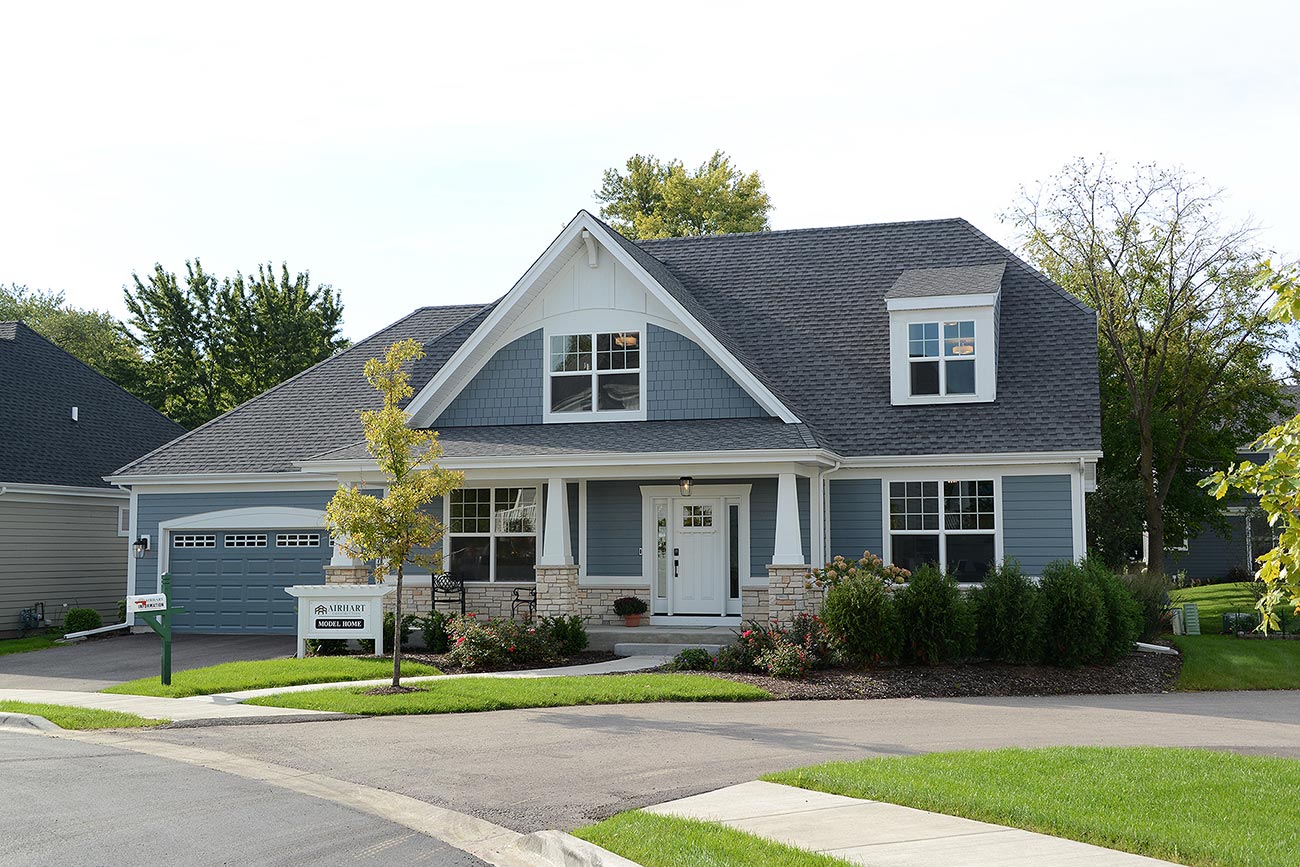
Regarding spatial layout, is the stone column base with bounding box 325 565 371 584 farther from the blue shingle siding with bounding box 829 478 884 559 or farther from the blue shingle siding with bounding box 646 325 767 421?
the blue shingle siding with bounding box 829 478 884 559

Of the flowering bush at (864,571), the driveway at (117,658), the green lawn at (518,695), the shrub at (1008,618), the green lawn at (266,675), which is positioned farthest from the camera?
the flowering bush at (864,571)

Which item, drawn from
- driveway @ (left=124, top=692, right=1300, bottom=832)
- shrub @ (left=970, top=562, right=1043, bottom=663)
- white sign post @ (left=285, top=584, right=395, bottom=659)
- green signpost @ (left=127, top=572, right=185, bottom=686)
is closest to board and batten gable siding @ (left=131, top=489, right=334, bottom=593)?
white sign post @ (left=285, top=584, right=395, bottom=659)

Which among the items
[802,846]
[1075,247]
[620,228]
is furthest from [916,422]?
[620,228]

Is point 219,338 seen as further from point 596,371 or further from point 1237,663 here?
point 1237,663

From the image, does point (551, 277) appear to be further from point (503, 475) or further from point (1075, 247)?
point (1075, 247)

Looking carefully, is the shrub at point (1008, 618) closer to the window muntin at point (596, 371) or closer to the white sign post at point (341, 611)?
the window muntin at point (596, 371)

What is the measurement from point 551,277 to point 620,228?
2698cm

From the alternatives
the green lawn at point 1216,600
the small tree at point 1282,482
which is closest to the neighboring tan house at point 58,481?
the green lawn at point 1216,600

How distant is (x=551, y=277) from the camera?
70.1 ft

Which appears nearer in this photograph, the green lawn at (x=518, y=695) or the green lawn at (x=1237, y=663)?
the green lawn at (x=518, y=695)

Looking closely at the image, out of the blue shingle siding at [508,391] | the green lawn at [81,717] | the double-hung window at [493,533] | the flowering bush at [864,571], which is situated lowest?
the green lawn at [81,717]

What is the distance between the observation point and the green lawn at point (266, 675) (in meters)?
15.5

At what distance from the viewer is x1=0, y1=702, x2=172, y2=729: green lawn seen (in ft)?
42.5

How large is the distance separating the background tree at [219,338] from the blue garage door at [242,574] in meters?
18.3
